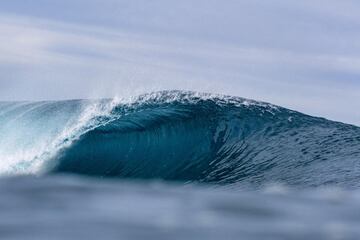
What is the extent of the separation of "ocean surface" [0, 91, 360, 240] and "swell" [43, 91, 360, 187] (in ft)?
0.09

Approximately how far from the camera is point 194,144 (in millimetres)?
15516

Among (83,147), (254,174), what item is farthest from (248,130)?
(83,147)

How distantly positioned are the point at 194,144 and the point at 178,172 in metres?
1.59

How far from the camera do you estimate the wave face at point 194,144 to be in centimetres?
1338

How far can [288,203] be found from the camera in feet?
16.6

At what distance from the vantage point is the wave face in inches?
527

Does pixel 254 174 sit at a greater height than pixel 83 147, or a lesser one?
lesser

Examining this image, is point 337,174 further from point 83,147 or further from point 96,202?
point 96,202

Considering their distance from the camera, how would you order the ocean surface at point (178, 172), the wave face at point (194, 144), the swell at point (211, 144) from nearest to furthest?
the ocean surface at point (178, 172) → the swell at point (211, 144) → the wave face at point (194, 144)

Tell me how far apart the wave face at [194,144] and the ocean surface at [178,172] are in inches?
1.1

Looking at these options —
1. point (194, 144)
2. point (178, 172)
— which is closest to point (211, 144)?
point (194, 144)

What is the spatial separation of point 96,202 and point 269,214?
4.03ft

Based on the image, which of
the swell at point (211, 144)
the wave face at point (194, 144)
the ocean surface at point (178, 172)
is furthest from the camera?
the wave face at point (194, 144)

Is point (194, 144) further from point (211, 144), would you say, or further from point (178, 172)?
point (178, 172)
